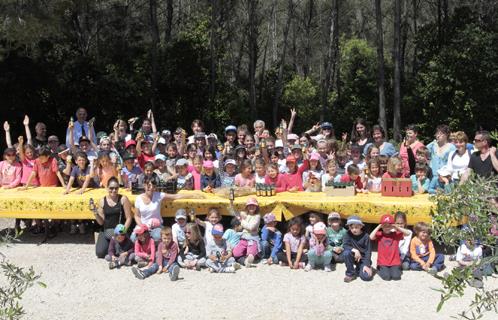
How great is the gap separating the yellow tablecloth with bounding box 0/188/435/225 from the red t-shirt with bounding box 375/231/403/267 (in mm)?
499

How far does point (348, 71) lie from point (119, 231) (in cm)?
2293

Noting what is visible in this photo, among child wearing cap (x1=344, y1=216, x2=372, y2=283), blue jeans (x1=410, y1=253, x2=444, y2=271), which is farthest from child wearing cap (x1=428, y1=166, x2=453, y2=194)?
child wearing cap (x1=344, y1=216, x2=372, y2=283)

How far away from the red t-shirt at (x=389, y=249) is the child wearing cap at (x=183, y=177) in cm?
307

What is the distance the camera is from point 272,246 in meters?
8.34

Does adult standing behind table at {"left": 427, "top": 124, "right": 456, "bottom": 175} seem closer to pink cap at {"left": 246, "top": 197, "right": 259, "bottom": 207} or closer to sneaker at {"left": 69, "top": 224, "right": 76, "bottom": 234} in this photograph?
pink cap at {"left": 246, "top": 197, "right": 259, "bottom": 207}

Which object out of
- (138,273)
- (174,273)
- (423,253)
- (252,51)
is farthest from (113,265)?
(252,51)

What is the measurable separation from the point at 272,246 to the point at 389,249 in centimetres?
164

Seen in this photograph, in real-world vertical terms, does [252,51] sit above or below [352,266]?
above

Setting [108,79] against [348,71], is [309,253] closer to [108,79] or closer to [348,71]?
[108,79]

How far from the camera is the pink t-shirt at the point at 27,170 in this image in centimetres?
972

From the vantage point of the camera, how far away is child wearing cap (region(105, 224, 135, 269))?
8.17 m

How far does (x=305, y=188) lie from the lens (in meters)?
9.07

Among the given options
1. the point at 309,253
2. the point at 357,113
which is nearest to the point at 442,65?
the point at 357,113

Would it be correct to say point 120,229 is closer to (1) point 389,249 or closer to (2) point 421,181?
(1) point 389,249
